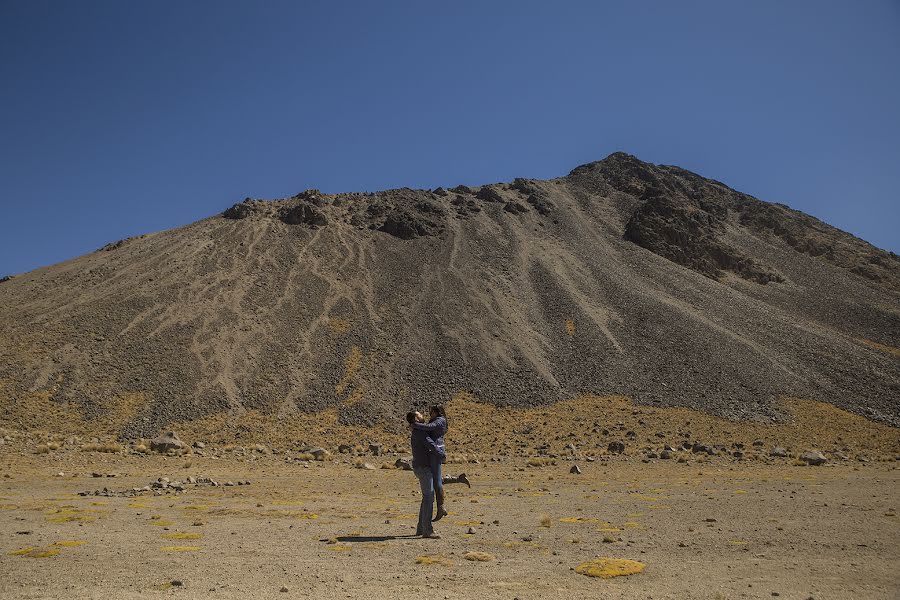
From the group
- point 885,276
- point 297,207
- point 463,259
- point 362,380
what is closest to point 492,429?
point 362,380

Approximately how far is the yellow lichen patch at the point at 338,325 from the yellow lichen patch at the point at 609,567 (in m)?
43.7

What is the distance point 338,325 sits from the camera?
52.4 metres

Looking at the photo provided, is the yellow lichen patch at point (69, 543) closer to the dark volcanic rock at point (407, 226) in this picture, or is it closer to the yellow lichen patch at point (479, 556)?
the yellow lichen patch at point (479, 556)

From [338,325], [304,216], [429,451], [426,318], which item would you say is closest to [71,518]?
[429,451]

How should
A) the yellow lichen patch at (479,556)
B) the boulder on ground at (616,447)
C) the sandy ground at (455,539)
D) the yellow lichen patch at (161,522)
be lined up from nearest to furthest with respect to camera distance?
the sandy ground at (455,539)
the yellow lichen patch at (479,556)
the yellow lichen patch at (161,522)
the boulder on ground at (616,447)

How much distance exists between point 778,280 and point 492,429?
6028 centimetres

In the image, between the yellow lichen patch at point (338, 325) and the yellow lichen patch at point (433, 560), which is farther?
the yellow lichen patch at point (338, 325)

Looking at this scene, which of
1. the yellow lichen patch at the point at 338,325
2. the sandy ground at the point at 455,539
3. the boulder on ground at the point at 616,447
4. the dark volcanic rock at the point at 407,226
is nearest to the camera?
the sandy ground at the point at 455,539

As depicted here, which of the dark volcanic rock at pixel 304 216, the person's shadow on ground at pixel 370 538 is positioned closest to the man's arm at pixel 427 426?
the person's shadow on ground at pixel 370 538

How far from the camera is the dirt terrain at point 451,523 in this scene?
807 centimetres

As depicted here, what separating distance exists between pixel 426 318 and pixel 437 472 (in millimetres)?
41292

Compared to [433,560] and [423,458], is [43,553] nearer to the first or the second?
[433,560]

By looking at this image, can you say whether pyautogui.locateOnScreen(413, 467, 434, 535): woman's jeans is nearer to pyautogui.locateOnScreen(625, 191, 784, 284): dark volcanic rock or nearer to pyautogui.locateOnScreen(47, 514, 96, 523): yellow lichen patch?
pyautogui.locateOnScreen(47, 514, 96, 523): yellow lichen patch

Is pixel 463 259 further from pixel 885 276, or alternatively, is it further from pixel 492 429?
pixel 885 276
